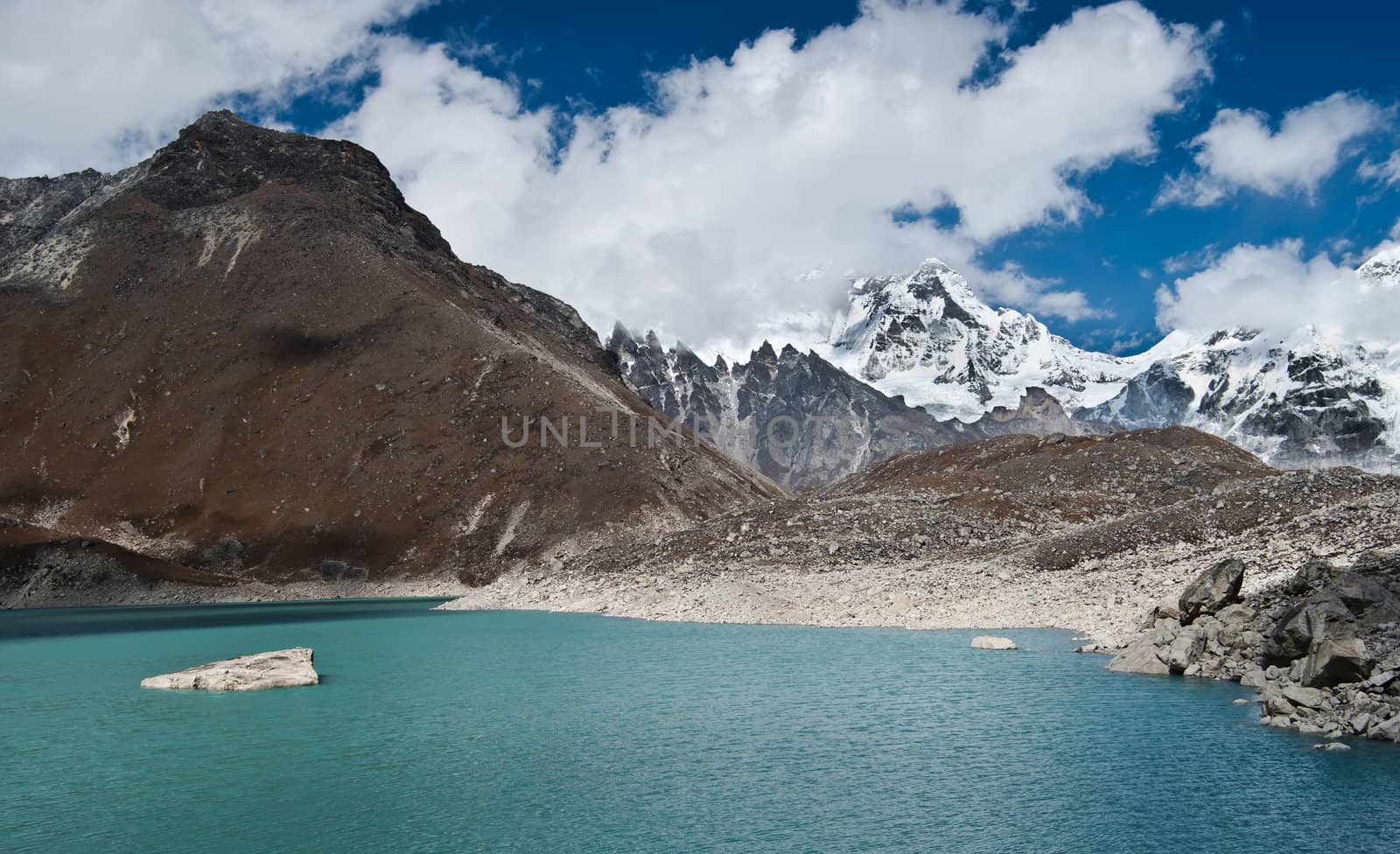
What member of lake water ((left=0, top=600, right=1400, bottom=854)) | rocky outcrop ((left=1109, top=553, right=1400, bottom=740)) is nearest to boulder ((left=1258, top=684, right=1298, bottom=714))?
rocky outcrop ((left=1109, top=553, right=1400, bottom=740))

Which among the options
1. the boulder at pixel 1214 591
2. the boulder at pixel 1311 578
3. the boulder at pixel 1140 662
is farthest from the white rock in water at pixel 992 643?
the boulder at pixel 1311 578

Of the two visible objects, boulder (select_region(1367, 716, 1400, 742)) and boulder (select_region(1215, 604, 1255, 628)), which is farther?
boulder (select_region(1215, 604, 1255, 628))

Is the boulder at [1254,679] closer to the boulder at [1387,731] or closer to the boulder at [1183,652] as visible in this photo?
the boulder at [1183,652]

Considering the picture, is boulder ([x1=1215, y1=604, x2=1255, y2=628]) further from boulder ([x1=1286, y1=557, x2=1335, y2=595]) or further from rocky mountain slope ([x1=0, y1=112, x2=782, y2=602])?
rocky mountain slope ([x1=0, y1=112, x2=782, y2=602])

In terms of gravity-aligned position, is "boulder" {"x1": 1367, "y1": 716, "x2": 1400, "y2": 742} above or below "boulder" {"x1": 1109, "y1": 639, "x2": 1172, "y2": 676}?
below

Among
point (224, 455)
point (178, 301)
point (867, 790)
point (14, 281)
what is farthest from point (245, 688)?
point (14, 281)
